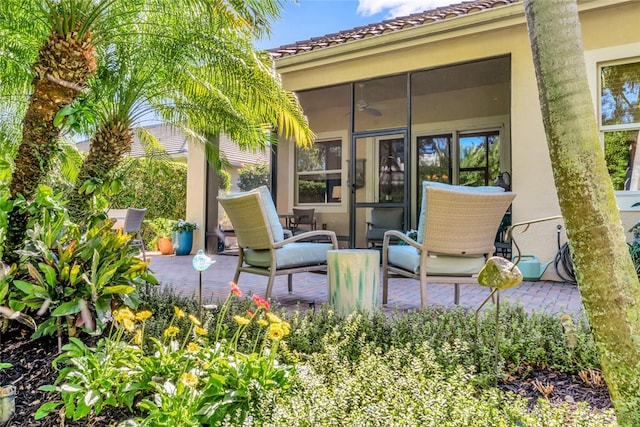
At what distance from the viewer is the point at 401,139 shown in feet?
31.1

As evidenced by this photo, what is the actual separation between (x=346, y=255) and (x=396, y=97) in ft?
21.1

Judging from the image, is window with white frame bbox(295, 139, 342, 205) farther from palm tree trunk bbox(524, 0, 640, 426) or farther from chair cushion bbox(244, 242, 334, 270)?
palm tree trunk bbox(524, 0, 640, 426)

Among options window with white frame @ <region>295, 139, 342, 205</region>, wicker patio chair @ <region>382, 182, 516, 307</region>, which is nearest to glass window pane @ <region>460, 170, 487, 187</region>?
window with white frame @ <region>295, 139, 342, 205</region>

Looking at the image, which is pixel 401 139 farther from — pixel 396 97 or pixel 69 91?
pixel 69 91

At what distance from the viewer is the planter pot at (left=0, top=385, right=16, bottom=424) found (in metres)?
1.86

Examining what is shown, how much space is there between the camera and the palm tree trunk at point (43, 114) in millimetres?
2924

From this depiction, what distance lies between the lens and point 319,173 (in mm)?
10617

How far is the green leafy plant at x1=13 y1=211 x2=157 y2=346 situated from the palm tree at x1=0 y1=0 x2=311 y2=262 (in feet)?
1.48

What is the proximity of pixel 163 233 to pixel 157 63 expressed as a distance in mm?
7393

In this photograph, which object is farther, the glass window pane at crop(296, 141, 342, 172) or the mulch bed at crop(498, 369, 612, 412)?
the glass window pane at crop(296, 141, 342, 172)

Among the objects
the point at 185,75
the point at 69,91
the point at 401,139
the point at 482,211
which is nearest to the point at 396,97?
the point at 401,139

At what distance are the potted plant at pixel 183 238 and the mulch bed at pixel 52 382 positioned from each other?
7.03 m

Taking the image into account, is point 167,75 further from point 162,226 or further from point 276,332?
point 162,226

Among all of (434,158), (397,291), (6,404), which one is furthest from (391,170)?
(6,404)
